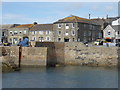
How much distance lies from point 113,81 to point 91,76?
3.18 meters

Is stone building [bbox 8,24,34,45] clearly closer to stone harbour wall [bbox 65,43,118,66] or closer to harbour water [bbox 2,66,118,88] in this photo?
stone harbour wall [bbox 65,43,118,66]

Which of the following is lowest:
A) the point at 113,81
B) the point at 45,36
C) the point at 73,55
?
the point at 113,81

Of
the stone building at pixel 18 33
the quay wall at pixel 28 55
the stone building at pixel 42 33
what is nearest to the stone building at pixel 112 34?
the stone building at pixel 42 33

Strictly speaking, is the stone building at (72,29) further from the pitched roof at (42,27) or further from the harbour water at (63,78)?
the harbour water at (63,78)

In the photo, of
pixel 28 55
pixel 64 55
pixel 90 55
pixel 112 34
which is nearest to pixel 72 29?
pixel 112 34

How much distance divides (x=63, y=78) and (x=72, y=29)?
960 inches

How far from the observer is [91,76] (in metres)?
26.6

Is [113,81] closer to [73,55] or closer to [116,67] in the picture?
[116,67]

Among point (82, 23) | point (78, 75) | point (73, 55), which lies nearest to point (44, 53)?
point (73, 55)

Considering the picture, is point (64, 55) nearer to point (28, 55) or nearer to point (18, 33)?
point (28, 55)

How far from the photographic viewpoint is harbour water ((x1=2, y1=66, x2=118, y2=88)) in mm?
22812

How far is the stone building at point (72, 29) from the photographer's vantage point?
4843 centimetres

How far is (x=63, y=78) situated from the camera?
25375 millimetres

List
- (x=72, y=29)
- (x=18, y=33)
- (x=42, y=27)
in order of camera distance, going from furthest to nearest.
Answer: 1. (x=18, y=33)
2. (x=42, y=27)
3. (x=72, y=29)
